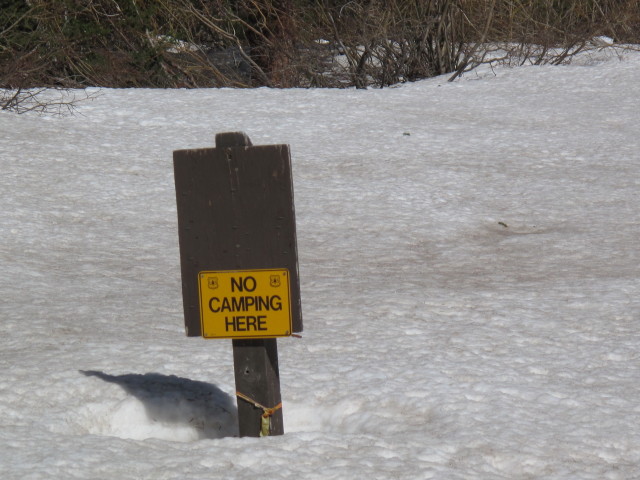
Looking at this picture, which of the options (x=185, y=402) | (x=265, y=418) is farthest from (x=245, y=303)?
(x=185, y=402)

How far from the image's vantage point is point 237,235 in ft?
→ 9.75

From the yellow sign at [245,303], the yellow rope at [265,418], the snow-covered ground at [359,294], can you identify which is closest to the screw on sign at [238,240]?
the yellow sign at [245,303]

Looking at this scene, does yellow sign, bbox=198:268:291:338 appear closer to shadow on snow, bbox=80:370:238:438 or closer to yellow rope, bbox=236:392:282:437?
yellow rope, bbox=236:392:282:437

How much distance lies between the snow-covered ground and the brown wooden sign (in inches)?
15.8

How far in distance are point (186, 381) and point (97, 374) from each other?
34cm

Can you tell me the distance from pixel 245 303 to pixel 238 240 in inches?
7.6

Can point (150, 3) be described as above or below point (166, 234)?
above

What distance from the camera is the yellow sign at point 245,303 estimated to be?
2957mm

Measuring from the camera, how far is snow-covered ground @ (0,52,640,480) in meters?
3.08

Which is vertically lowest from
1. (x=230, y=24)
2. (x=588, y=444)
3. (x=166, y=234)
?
(x=588, y=444)

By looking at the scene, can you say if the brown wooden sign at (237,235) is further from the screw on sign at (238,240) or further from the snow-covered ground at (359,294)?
the snow-covered ground at (359,294)

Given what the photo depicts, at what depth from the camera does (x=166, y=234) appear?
21.0ft

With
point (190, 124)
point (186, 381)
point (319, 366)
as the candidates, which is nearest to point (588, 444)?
point (319, 366)

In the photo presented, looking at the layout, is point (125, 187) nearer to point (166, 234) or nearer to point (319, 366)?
point (166, 234)
